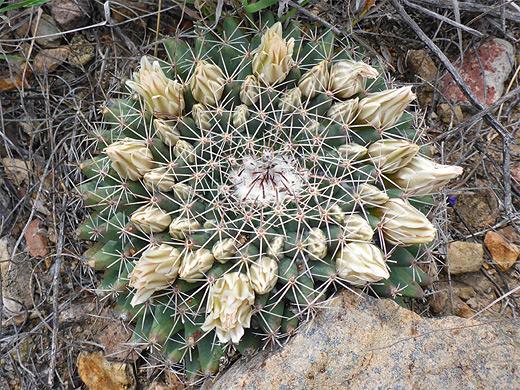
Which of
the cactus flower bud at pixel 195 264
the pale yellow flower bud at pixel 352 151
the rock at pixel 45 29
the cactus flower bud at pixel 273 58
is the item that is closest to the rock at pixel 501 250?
the pale yellow flower bud at pixel 352 151

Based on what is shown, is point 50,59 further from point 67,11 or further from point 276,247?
point 276,247

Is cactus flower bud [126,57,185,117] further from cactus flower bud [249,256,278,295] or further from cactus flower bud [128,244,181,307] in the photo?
cactus flower bud [249,256,278,295]

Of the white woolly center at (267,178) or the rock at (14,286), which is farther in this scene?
the rock at (14,286)

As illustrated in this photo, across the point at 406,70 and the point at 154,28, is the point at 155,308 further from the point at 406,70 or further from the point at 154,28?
the point at 406,70

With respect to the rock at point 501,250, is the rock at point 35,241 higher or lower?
lower

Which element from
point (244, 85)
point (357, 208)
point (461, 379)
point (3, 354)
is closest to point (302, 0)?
point (244, 85)

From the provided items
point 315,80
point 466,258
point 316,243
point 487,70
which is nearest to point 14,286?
point 316,243

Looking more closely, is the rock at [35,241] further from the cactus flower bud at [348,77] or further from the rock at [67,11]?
the cactus flower bud at [348,77]
